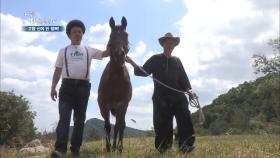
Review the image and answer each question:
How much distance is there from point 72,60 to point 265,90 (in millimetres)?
43924

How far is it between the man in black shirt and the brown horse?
325mm

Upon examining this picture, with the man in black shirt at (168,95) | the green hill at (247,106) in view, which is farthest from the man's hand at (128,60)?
the green hill at (247,106)

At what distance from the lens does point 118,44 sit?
309 inches

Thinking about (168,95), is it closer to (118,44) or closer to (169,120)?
(169,120)

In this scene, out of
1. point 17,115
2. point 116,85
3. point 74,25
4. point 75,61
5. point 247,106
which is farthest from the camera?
point 247,106

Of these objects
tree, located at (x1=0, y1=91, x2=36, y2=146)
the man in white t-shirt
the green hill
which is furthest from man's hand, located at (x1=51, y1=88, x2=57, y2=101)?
the green hill

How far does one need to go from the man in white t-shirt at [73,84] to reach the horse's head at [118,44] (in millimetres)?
471

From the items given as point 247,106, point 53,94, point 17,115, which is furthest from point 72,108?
point 247,106

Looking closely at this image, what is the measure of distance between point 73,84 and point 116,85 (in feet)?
3.46

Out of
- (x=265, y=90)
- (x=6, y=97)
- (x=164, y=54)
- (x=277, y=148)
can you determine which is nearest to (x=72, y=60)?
(x=164, y=54)

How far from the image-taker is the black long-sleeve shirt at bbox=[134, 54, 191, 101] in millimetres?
8594

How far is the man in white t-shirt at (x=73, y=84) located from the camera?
7.86 m

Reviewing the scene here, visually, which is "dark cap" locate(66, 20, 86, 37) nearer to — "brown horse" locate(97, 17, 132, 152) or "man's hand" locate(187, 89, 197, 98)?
"brown horse" locate(97, 17, 132, 152)

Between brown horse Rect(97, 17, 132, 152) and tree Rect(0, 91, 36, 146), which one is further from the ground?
tree Rect(0, 91, 36, 146)
